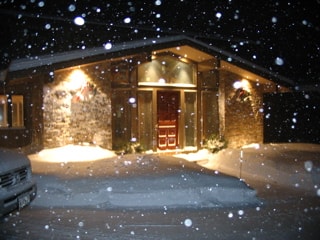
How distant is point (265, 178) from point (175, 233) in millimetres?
6060

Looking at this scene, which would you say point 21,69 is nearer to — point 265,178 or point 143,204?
point 143,204

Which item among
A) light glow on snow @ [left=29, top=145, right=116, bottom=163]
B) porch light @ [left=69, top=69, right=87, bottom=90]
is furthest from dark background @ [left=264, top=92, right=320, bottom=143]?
porch light @ [left=69, top=69, right=87, bottom=90]

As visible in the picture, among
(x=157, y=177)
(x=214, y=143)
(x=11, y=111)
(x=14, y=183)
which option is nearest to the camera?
(x=14, y=183)

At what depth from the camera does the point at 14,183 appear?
6.22m

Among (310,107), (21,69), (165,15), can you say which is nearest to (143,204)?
(21,69)

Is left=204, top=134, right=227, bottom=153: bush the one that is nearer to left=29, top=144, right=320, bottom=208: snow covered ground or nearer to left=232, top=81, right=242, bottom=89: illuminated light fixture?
left=29, top=144, right=320, bottom=208: snow covered ground

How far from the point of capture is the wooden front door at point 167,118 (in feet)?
49.5

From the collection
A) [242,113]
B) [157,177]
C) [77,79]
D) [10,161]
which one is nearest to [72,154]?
[77,79]

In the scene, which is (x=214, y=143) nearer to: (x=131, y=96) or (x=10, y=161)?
(x=131, y=96)

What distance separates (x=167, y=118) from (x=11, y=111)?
6.07m

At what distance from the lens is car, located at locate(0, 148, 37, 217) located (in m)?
5.82

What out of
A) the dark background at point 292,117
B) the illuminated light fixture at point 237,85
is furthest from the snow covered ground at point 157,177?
the dark background at point 292,117

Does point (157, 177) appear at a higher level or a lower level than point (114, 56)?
lower

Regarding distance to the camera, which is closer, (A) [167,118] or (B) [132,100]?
(B) [132,100]
